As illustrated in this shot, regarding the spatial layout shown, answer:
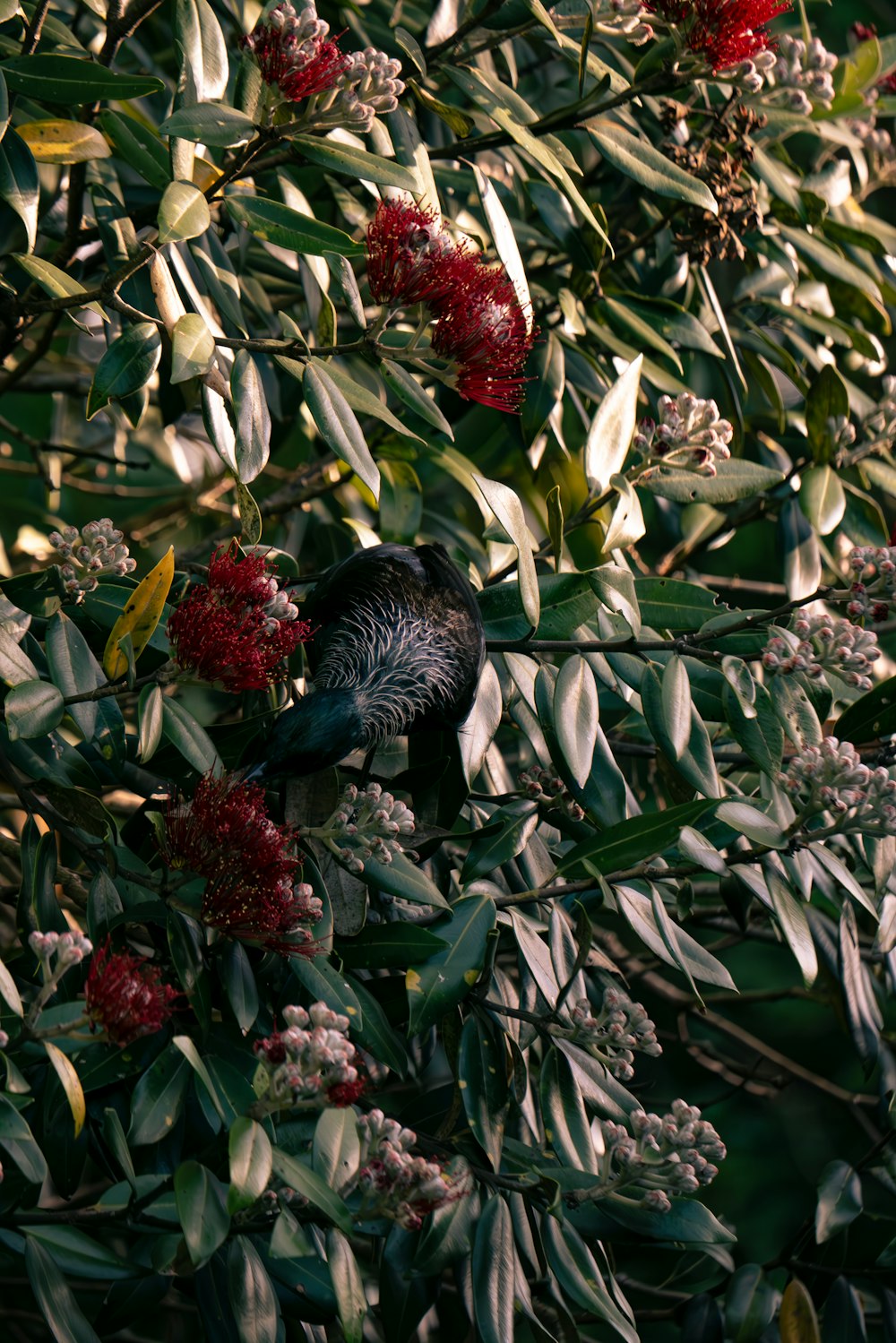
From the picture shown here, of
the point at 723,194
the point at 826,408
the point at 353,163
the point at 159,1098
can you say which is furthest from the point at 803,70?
the point at 159,1098

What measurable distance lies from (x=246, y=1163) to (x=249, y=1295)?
206mm

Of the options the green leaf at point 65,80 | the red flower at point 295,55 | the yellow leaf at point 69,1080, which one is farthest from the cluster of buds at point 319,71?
the yellow leaf at point 69,1080

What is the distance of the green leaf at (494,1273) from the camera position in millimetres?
929

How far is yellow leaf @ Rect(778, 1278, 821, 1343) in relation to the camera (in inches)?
48.2

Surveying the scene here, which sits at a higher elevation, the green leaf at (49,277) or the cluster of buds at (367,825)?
the green leaf at (49,277)

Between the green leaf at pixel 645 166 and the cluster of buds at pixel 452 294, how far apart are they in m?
0.26

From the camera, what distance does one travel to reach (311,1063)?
0.75 meters

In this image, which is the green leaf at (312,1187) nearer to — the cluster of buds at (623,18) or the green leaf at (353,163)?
the green leaf at (353,163)

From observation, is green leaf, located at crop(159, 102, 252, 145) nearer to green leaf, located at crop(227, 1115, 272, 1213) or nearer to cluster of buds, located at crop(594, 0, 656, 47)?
cluster of buds, located at crop(594, 0, 656, 47)

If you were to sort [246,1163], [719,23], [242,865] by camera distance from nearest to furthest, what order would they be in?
[246,1163] < [242,865] < [719,23]

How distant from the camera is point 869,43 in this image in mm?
1435

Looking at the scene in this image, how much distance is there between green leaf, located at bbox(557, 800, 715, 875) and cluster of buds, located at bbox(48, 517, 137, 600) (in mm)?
405

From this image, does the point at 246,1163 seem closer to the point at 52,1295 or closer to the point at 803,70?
the point at 52,1295

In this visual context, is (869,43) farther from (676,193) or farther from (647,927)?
(647,927)
